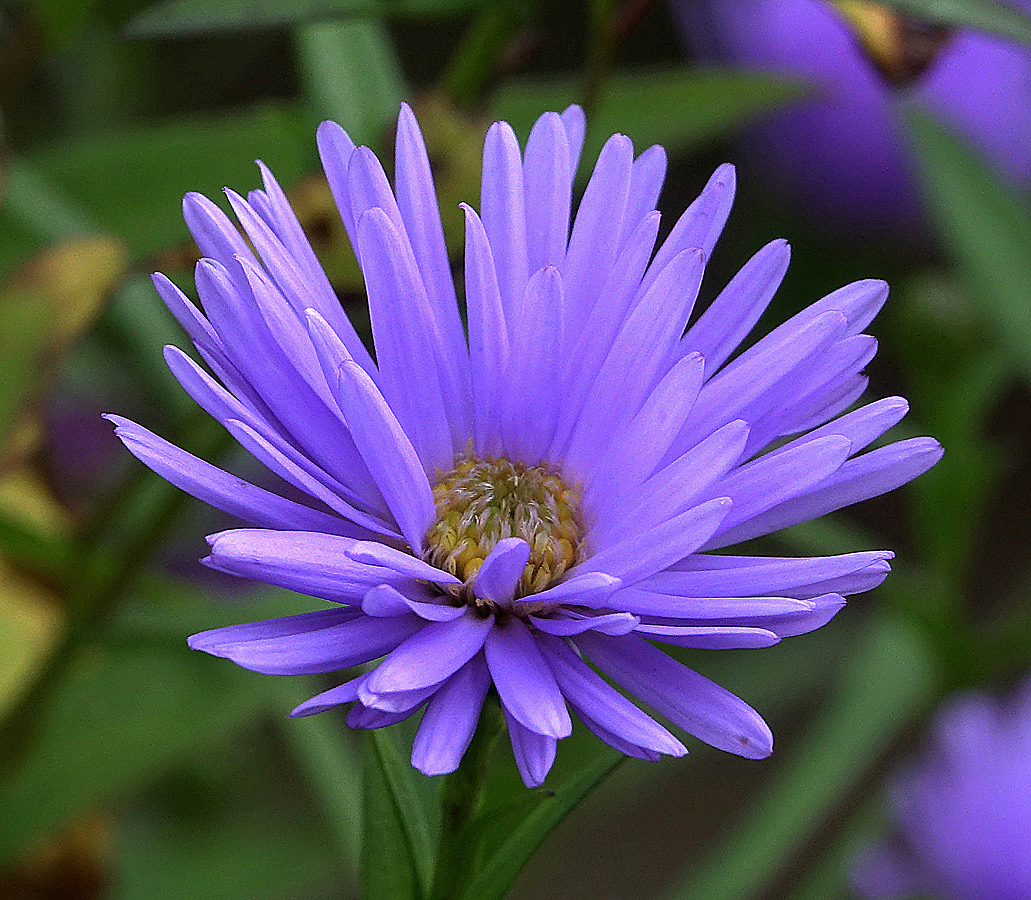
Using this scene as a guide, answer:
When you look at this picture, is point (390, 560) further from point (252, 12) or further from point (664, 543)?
point (252, 12)

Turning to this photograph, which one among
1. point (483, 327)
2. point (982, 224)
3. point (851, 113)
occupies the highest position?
point (851, 113)

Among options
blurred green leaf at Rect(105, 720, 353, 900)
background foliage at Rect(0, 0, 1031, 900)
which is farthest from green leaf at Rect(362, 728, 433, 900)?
blurred green leaf at Rect(105, 720, 353, 900)

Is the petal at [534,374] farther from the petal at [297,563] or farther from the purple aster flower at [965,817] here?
the purple aster flower at [965,817]

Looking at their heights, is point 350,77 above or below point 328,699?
above

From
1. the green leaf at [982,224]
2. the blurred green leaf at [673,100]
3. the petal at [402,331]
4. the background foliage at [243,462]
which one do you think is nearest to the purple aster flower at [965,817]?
the background foliage at [243,462]

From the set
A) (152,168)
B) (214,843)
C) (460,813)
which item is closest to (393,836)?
(460,813)

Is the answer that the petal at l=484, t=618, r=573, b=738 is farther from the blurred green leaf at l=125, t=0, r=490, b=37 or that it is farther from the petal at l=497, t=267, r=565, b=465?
the blurred green leaf at l=125, t=0, r=490, b=37
